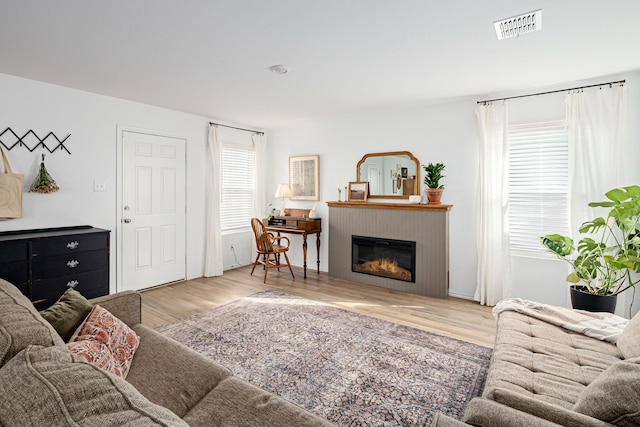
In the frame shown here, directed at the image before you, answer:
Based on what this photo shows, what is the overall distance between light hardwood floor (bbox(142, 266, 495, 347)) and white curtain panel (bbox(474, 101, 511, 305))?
0.34 m

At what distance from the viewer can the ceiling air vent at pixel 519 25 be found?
2150mm

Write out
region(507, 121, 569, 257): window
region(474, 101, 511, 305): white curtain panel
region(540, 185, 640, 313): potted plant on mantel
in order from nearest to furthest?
region(540, 185, 640, 313): potted plant on mantel → region(507, 121, 569, 257): window → region(474, 101, 511, 305): white curtain panel

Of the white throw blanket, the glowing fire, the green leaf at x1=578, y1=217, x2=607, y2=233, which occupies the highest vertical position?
the green leaf at x1=578, y1=217, x2=607, y2=233

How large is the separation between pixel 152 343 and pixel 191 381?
18.6 inches

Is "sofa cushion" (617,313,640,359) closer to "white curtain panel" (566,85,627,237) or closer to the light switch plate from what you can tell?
"white curtain panel" (566,85,627,237)

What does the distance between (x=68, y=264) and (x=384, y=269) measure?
3.74m

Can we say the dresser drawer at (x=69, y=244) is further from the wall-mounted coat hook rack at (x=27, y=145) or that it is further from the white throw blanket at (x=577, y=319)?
the white throw blanket at (x=577, y=319)

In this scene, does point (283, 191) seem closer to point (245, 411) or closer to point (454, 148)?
point (454, 148)

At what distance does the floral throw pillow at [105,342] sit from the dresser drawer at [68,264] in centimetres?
190

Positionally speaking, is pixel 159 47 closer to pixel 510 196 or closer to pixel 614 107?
pixel 510 196

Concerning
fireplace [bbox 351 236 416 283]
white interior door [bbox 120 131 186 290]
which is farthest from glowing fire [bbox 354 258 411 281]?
white interior door [bbox 120 131 186 290]

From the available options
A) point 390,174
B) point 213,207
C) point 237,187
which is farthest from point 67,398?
point 237,187

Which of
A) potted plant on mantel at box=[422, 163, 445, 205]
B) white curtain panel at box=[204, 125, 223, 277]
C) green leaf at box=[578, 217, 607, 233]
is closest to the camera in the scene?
green leaf at box=[578, 217, 607, 233]

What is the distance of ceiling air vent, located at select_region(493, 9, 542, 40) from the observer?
2.15m
